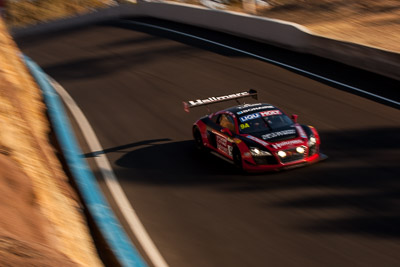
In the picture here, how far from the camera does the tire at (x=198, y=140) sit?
50.3 feet

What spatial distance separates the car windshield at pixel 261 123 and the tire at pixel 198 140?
141 cm

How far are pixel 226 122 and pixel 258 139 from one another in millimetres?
1318

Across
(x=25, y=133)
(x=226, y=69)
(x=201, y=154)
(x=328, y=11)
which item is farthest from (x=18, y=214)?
(x=328, y=11)

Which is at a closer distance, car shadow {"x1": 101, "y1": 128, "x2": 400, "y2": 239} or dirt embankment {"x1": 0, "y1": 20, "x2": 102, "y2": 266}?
dirt embankment {"x1": 0, "y1": 20, "x2": 102, "y2": 266}

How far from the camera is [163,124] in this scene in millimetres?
17812

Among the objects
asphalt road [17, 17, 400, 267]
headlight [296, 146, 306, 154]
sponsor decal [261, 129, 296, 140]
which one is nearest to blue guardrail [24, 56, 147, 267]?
asphalt road [17, 17, 400, 267]

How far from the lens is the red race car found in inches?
520

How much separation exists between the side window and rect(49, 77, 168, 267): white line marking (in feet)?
8.46

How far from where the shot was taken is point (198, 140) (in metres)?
15.6

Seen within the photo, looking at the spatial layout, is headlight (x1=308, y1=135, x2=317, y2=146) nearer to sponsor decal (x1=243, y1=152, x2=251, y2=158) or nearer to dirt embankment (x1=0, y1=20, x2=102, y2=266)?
sponsor decal (x1=243, y1=152, x2=251, y2=158)

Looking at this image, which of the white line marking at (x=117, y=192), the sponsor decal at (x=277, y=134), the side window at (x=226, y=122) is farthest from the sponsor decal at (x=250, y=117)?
the white line marking at (x=117, y=192)

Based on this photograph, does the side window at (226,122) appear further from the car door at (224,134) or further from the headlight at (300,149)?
the headlight at (300,149)

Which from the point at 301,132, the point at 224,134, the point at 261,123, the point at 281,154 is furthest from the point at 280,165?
the point at 224,134

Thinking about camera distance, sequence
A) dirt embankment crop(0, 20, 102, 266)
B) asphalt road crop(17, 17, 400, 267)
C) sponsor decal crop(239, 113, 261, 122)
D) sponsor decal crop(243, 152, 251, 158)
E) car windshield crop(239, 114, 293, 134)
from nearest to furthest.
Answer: dirt embankment crop(0, 20, 102, 266)
asphalt road crop(17, 17, 400, 267)
sponsor decal crop(243, 152, 251, 158)
car windshield crop(239, 114, 293, 134)
sponsor decal crop(239, 113, 261, 122)
